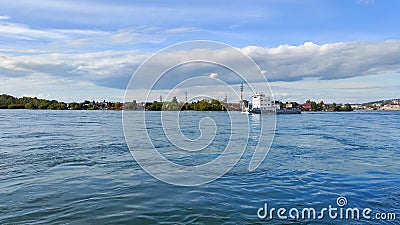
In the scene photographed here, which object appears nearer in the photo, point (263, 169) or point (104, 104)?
point (263, 169)

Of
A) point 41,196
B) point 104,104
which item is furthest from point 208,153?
point 104,104

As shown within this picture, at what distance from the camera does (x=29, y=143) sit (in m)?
14.9

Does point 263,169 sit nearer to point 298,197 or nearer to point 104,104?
point 298,197

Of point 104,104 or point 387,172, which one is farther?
point 104,104

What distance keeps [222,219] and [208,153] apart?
7.66 meters

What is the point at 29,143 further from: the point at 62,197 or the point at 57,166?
the point at 62,197

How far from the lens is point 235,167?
10.5m

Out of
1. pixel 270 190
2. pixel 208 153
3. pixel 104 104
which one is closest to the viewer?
pixel 270 190

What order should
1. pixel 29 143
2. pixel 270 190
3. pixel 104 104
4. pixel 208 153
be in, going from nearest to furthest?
1. pixel 270 190
2. pixel 208 153
3. pixel 29 143
4. pixel 104 104

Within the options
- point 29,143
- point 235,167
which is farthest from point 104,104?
point 235,167

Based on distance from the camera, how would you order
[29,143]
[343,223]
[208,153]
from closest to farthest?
[343,223], [208,153], [29,143]

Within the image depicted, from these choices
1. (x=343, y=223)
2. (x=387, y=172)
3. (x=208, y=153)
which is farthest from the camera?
(x=208, y=153)

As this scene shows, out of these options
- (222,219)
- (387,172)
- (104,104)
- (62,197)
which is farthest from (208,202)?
(104,104)

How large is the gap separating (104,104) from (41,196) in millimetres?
98422
